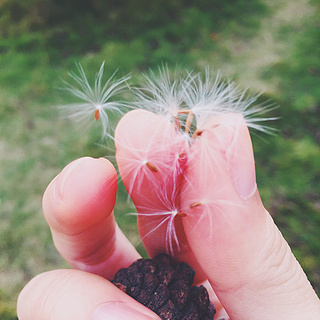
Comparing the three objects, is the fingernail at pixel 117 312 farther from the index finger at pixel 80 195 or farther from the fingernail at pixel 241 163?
the fingernail at pixel 241 163

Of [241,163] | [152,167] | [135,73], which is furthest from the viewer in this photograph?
[135,73]

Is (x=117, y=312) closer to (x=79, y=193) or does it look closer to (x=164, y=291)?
(x=164, y=291)

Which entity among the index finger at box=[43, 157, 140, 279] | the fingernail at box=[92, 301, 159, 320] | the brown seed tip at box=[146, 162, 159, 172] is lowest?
the fingernail at box=[92, 301, 159, 320]

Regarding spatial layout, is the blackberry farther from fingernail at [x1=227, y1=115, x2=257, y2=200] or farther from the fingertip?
fingernail at [x1=227, y1=115, x2=257, y2=200]

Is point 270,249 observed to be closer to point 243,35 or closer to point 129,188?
point 129,188

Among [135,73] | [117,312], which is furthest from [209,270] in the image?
[135,73]

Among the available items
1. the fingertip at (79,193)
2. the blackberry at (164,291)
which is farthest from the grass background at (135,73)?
the fingertip at (79,193)

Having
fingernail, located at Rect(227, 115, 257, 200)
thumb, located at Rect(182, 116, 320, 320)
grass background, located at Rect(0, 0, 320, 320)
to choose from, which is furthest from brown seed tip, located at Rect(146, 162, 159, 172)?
grass background, located at Rect(0, 0, 320, 320)
